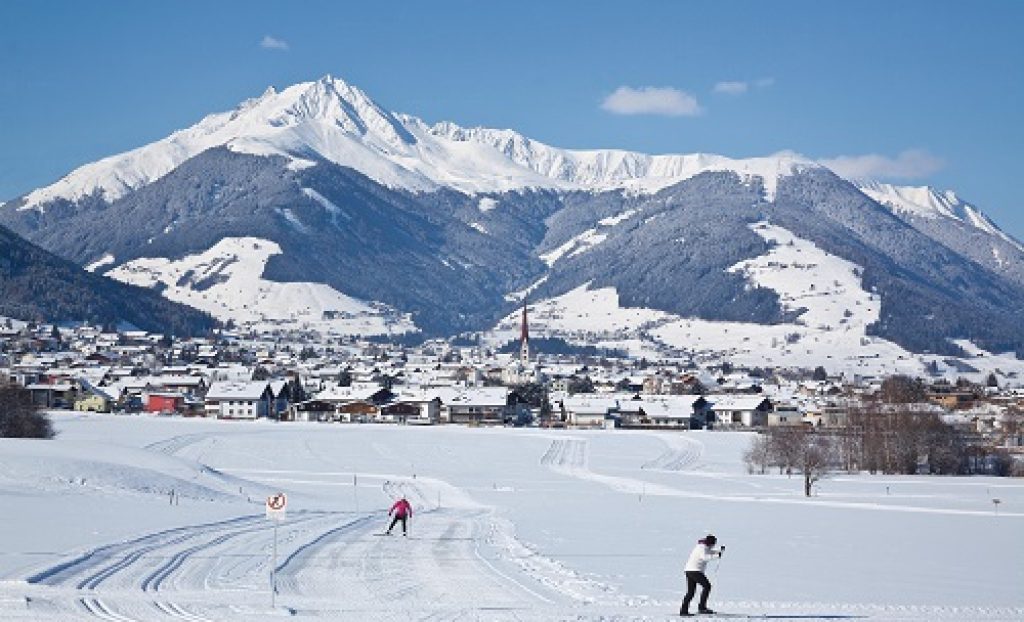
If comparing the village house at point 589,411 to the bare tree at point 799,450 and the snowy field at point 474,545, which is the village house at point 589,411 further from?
the snowy field at point 474,545

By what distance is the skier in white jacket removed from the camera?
1933cm

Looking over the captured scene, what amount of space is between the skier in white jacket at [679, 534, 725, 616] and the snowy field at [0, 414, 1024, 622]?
18.2 inches

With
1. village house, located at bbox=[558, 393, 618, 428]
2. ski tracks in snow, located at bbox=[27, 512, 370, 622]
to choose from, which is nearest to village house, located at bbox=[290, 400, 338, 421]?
village house, located at bbox=[558, 393, 618, 428]

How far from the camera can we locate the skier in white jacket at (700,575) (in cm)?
1933

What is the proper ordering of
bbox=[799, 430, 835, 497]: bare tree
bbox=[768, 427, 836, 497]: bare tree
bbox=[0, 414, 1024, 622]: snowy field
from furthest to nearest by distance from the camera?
bbox=[768, 427, 836, 497]: bare tree
bbox=[799, 430, 835, 497]: bare tree
bbox=[0, 414, 1024, 622]: snowy field

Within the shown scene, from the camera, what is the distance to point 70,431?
82.1 metres

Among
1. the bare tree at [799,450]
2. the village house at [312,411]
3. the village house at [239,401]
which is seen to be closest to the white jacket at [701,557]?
the bare tree at [799,450]

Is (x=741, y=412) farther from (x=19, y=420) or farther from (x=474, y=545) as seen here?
(x=474, y=545)

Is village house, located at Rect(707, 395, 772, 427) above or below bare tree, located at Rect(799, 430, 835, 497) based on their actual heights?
above

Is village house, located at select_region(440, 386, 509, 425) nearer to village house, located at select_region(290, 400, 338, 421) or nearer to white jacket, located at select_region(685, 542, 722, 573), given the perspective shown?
village house, located at select_region(290, 400, 338, 421)

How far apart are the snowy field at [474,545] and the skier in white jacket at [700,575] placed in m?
0.46

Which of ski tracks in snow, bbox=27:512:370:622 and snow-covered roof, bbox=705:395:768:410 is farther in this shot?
snow-covered roof, bbox=705:395:768:410

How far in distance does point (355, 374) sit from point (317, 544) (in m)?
159

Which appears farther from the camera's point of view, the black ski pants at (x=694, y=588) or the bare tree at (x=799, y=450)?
the bare tree at (x=799, y=450)
